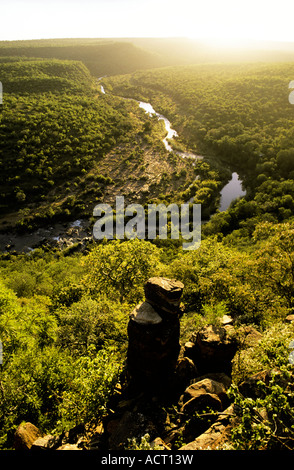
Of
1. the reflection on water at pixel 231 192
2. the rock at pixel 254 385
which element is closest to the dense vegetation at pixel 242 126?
the reflection on water at pixel 231 192

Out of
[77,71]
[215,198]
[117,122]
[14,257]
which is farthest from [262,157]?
[77,71]

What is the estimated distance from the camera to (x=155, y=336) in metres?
15.3

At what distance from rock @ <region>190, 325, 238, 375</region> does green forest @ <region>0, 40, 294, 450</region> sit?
2.80 ft

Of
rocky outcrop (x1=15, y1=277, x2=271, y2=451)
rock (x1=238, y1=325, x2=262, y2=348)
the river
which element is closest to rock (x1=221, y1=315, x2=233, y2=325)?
rock (x1=238, y1=325, x2=262, y2=348)

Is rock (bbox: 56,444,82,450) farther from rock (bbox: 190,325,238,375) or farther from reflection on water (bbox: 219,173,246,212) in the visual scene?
reflection on water (bbox: 219,173,246,212)

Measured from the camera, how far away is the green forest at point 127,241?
15227mm

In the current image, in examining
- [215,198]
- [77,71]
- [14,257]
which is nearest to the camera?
[14,257]

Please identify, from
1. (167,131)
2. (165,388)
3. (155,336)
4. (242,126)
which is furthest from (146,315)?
(167,131)

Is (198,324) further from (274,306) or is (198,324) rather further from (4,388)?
(4,388)

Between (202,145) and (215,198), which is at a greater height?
(202,145)

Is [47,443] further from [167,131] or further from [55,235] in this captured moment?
[167,131]

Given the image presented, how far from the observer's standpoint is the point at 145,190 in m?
88.7
